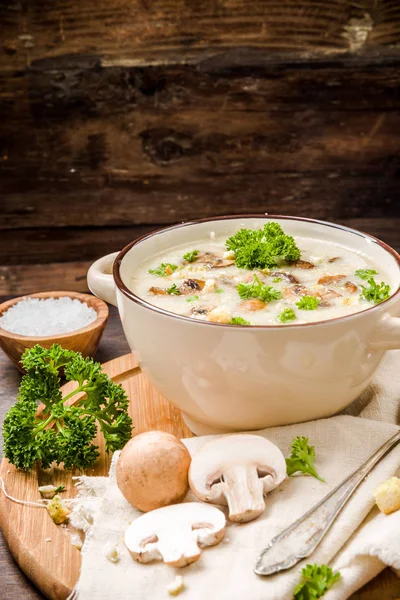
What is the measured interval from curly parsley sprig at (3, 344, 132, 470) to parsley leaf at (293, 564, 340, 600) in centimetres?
61

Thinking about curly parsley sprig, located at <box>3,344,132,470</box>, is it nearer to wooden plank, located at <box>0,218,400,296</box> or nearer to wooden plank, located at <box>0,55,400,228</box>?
wooden plank, located at <box>0,55,400,228</box>

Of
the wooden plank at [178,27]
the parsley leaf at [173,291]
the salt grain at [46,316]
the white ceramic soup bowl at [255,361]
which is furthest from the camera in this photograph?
the wooden plank at [178,27]

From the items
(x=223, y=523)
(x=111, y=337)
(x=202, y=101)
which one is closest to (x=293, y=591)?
(x=223, y=523)

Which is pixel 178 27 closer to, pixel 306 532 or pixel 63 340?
pixel 63 340

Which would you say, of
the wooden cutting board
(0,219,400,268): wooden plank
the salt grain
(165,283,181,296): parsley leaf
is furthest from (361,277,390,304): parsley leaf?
(0,219,400,268): wooden plank

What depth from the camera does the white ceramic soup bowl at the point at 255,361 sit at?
1532mm

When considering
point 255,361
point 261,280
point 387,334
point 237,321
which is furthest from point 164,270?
point 387,334

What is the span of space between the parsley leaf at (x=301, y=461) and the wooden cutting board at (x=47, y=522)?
0.36 metres

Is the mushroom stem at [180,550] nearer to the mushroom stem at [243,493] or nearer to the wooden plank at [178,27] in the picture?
the mushroom stem at [243,493]

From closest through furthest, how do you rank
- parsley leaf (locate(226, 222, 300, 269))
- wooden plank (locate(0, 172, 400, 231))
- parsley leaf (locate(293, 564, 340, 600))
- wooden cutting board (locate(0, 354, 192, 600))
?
parsley leaf (locate(293, 564, 340, 600)) < wooden cutting board (locate(0, 354, 192, 600)) < parsley leaf (locate(226, 222, 300, 269)) < wooden plank (locate(0, 172, 400, 231))

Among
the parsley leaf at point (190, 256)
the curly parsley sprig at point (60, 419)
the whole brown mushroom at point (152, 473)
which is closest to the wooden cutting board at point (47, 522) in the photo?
the curly parsley sprig at point (60, 419)

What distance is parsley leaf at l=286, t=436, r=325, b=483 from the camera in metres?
1.55

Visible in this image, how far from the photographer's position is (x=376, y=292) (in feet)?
5.79

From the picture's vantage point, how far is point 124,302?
5.57ft
